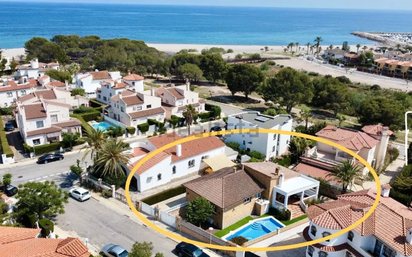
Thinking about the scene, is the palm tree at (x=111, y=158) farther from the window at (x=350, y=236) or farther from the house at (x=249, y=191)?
the window at (x=350, y=236)

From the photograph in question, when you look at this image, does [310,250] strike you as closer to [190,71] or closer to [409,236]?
[409,236]

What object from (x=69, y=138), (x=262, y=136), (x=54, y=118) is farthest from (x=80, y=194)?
(x=262, y=136)

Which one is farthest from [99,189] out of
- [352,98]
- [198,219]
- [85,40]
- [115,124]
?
[85,40]

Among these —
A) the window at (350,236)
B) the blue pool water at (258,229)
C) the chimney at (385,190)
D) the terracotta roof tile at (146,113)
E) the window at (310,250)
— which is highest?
the chimney at (385,190)

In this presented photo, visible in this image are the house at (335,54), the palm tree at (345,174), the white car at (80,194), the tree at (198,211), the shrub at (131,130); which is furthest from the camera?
the house at (335,54)

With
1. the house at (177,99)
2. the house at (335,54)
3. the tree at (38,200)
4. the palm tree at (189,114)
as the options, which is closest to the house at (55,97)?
the house at (177,99)
